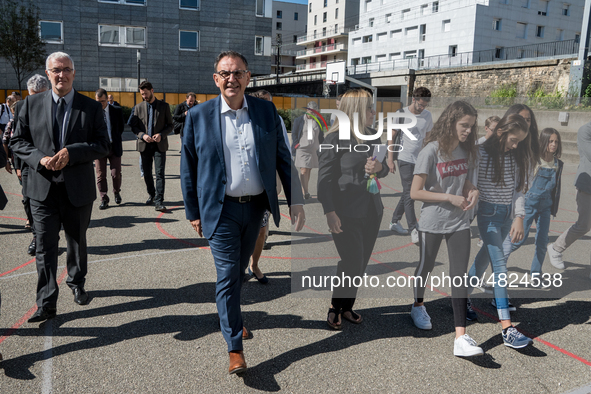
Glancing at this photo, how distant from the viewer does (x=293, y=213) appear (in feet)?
11.6

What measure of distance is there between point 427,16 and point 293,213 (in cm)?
5392

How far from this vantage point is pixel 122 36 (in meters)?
37.1

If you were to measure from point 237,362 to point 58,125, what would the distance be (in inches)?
100

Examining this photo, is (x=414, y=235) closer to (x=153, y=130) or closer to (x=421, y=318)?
(x=421, y=318)

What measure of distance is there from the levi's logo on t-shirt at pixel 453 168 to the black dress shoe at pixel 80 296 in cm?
330

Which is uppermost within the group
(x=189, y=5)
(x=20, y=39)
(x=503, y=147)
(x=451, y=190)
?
(x=189, y=5)

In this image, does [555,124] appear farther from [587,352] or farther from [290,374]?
[290,374]

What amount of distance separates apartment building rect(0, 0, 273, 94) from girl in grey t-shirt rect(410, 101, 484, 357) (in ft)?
120

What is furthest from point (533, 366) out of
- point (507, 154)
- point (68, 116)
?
point (68, 116)

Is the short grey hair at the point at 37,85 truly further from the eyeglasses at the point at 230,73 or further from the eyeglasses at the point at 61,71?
the eyeglasses at the point at 230,73

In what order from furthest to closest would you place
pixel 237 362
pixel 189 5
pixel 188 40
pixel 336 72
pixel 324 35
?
pixel 324 35 → pixel 188 40 → pixel 189 5 → pixel 336 72 → pixel 237 362

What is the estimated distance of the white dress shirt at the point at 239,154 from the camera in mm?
3229

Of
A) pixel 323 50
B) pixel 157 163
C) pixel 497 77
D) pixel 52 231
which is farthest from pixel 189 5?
pixel 323 50

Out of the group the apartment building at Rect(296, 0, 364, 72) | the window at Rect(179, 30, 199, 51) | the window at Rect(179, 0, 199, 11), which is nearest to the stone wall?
the window at Rect(179, 30, 199, 51)
